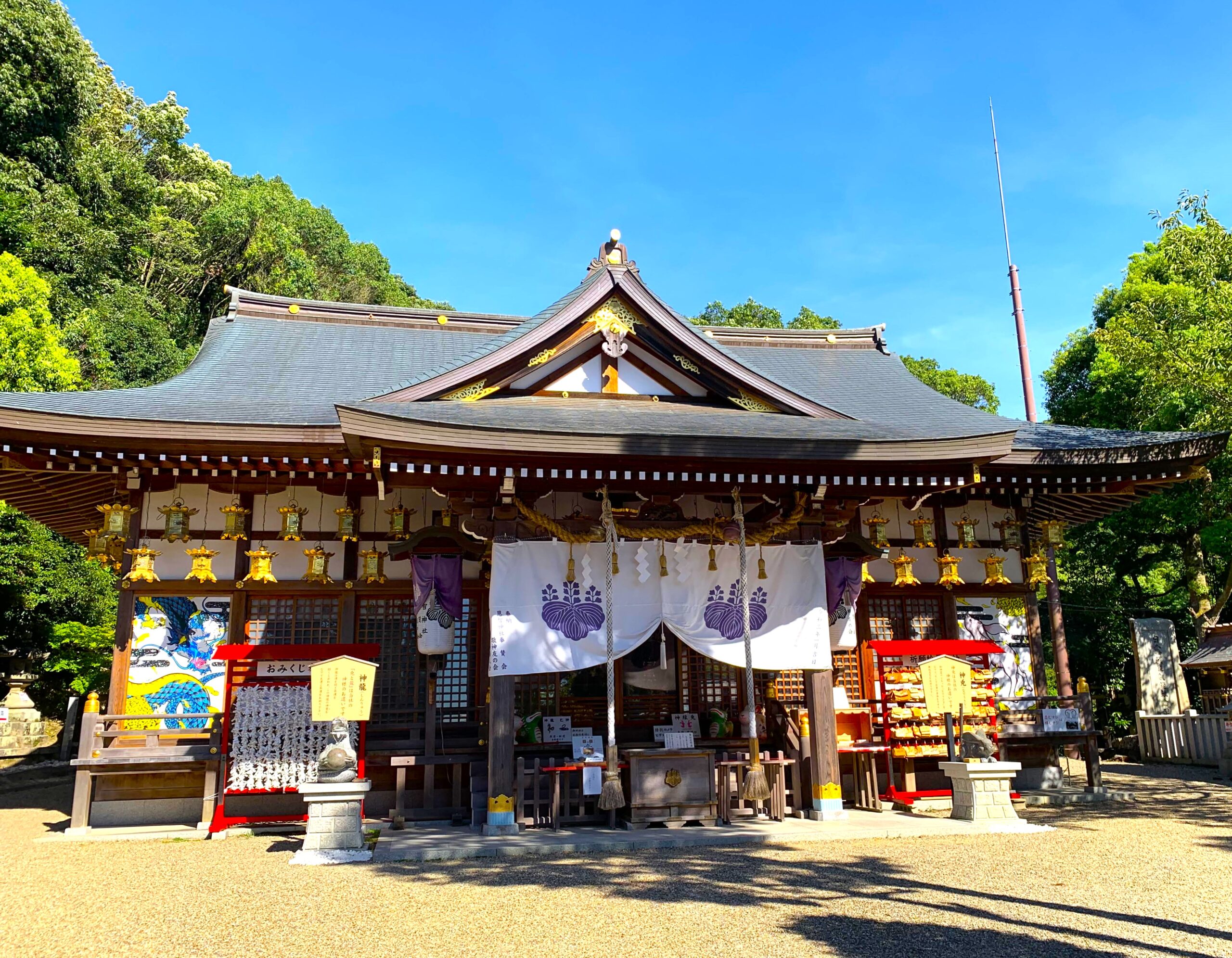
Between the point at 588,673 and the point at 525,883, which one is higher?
the point at 588,673

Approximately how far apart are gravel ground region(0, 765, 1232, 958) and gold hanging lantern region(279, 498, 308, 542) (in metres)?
3.87

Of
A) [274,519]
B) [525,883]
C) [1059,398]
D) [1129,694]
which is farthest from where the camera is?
[1059,398]

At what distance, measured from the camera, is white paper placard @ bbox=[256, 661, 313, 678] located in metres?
10.6

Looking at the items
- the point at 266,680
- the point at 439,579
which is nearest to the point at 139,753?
the point at 266,680

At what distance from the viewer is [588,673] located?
1238 cm

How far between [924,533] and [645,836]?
6.50 m

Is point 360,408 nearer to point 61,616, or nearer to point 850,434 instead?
point 850,434

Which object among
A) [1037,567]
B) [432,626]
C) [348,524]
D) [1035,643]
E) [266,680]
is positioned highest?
[348,524]

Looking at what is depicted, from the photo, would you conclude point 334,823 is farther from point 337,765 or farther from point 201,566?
point 201,566

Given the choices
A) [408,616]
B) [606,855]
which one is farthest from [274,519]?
[606,855]

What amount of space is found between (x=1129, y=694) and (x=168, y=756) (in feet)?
79.1

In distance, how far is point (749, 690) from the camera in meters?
9.98

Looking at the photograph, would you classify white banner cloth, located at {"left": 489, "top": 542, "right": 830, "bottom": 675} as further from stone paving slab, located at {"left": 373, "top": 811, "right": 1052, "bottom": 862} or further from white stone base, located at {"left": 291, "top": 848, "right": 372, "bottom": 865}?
white stone base, located at {"left": 291, "top": 848, "right": 372, "bottom": 865}

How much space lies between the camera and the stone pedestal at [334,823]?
833 centimetres
